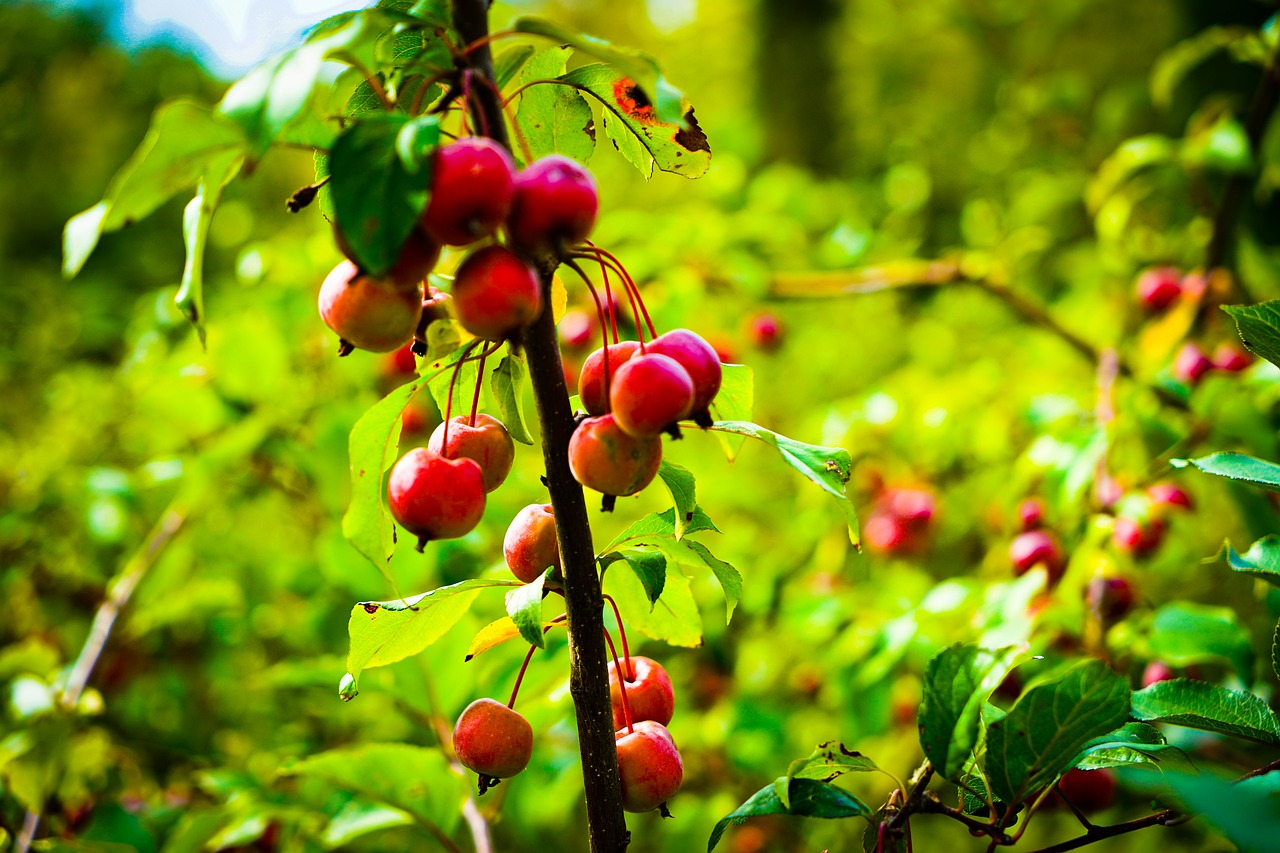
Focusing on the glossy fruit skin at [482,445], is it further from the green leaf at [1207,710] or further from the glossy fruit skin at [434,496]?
the green leaf at [1207,710]

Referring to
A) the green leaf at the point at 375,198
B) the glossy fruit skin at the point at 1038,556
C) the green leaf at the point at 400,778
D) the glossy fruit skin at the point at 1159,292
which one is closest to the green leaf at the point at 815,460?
the green leaf at the point at 375,198

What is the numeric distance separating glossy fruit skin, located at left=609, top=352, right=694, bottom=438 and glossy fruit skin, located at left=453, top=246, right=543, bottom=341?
0.07 metres

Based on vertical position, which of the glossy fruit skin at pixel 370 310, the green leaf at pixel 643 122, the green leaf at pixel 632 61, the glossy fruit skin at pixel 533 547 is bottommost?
the glossy fruit skin at pixel 533 547

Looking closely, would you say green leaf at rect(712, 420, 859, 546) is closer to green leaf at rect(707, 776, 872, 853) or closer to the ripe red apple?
the ripe red apple

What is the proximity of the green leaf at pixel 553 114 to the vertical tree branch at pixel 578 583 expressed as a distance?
0.32ft

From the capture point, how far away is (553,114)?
0.68 m

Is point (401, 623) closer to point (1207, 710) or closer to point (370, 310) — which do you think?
point (370, 310)

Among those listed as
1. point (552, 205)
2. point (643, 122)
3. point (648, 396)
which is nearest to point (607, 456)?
point (648, 396)

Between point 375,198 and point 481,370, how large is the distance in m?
0.18

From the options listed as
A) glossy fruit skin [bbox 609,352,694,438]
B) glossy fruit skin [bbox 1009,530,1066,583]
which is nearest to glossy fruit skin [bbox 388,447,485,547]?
glossy fruit skin [bbox 609,352,694,438]

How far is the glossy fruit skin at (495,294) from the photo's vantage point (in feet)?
1.59

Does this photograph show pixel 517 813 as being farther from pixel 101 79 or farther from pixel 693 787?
pixel 101 79

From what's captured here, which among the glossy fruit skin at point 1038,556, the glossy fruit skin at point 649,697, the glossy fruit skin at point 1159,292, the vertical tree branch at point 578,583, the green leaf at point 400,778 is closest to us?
the vertical tree branch at point 578,583

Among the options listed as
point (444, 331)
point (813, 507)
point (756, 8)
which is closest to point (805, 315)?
point (813, 507)
